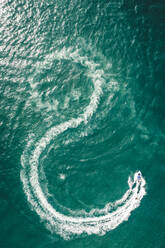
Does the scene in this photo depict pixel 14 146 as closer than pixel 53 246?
No

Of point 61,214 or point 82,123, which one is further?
point 82,123

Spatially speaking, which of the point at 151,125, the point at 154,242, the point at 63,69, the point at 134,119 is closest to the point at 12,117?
the point at 63,69

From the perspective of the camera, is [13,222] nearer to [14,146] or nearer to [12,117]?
[14,146]

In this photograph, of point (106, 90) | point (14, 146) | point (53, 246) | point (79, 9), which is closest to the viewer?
point (53, 246)

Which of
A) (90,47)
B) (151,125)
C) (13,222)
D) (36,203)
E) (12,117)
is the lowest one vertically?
(13,222)

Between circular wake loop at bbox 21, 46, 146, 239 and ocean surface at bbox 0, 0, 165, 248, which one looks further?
circular wake loop at bbox 21, 46, 146, 239

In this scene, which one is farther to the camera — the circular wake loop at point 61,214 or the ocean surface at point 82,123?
the circular wake loop at point 61,214

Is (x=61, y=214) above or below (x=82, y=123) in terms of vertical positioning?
below

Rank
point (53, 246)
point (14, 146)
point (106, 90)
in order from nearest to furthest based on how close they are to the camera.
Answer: point (53, 246), point (14, 146), point (106, 90)
